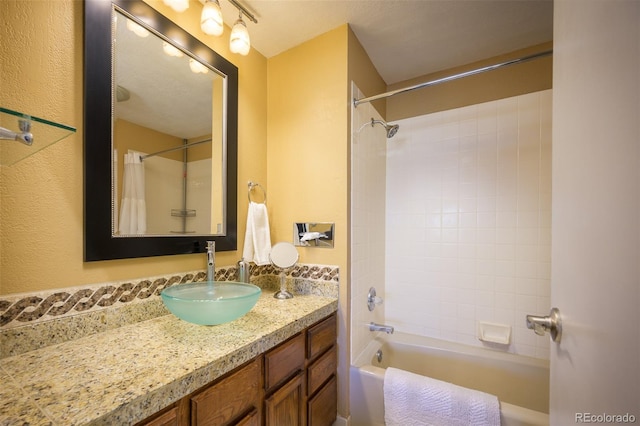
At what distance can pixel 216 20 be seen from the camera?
1.20 metres

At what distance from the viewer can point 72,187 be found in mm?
904

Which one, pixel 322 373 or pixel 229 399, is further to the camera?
pixel 322 373

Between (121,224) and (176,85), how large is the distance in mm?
743

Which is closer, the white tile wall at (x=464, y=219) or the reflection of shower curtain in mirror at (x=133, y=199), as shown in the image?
the reflection of shower curtain in mirror at (x=133, y=199)

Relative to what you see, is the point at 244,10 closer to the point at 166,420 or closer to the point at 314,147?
the point at 314,147

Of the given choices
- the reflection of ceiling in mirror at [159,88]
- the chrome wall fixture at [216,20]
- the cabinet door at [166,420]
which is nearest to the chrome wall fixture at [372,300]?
the cabinet door at [166,420]

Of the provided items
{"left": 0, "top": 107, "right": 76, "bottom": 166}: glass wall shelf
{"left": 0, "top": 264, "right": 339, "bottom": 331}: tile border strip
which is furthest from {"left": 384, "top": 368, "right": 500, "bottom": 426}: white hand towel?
{"left": 0, "top": 107, "right": 76, "bottom": 166}: glass wall shelf

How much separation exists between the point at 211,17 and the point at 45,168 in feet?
3.04

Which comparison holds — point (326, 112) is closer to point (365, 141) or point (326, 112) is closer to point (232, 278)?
point (365, 141)

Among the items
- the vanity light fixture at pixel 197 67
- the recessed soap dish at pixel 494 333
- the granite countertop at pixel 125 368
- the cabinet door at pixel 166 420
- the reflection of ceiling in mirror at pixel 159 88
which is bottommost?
the recessed soap dish at pixel 494 333

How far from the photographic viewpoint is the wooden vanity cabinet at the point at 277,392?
741 millimetres

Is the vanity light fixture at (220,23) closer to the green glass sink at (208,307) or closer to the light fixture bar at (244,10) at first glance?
the light fixture bar at (244,10)

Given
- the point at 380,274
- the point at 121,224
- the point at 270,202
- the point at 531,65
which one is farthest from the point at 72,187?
the point at 531,65

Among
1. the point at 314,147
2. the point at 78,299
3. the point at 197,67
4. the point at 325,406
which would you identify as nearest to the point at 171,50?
the point at 197,67
